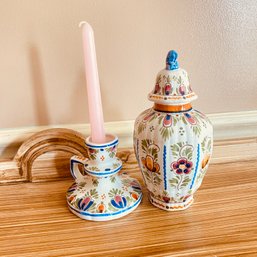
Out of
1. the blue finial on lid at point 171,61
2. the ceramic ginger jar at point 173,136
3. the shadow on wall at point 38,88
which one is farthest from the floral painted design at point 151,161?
the shadow on wall at point 38,88

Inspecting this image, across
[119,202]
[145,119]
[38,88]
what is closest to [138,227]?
[119,202]

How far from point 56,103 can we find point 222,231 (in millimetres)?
345

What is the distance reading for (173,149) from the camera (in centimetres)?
42

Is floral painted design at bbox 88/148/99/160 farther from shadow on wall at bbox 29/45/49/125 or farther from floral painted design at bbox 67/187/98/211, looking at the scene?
shadow on wall at bbox 29/45/49/125

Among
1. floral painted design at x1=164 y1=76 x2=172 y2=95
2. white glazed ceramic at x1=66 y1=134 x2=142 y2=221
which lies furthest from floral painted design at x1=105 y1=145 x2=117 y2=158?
floral painted design at x1=164 y1=76 x2=172 y2=95

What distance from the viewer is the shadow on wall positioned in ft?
1.82

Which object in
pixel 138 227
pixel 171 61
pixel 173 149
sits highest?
pixel 171 61

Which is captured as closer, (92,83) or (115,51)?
(92,83)

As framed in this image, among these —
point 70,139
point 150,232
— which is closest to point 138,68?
point 70,139

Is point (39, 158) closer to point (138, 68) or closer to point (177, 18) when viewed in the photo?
point (138, 68)

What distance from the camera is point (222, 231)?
424 mm

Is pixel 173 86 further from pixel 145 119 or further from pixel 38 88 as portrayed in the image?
pixel 38 88

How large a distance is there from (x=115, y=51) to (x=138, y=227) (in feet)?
0.98

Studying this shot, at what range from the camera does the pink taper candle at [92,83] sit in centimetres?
44
